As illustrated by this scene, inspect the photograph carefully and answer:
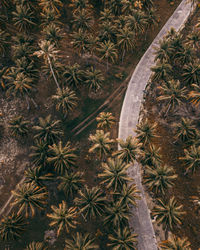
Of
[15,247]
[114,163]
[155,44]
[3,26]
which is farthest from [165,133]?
[3,26]

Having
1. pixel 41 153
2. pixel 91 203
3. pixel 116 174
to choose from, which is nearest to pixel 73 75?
pixel 41 153

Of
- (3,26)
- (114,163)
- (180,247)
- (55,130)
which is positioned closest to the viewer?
(180,247)

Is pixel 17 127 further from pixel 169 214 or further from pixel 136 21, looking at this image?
pixel 136 21

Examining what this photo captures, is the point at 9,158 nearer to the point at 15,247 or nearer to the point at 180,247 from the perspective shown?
the point at 15,247

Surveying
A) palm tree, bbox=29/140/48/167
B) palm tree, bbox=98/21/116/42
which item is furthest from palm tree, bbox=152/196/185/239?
palm tree, bbox=98/21/116/42

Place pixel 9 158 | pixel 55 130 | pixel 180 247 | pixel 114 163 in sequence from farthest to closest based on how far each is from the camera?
pixel 9 158
pixel 55 130
pixel 114 163
pixel 180 247

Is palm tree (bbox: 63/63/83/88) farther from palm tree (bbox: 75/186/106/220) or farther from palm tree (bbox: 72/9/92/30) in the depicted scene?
palm tree (bbox: 75/186/106/220)

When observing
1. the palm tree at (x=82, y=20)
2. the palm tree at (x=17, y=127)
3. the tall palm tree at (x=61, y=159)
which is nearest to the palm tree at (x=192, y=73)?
the palm tree at (x=82, y=20)
